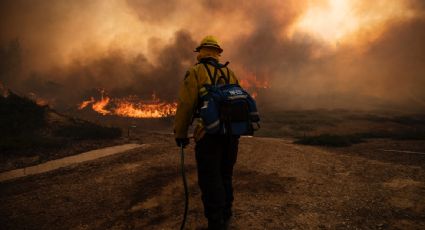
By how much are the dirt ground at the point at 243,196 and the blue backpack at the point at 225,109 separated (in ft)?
4.50

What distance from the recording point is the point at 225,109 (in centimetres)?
341

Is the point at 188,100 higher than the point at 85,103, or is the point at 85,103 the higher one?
the point at 85,103

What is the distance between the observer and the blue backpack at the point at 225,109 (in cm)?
331

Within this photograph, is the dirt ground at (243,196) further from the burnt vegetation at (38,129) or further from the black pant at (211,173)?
the burnt vegetation at (38,129)

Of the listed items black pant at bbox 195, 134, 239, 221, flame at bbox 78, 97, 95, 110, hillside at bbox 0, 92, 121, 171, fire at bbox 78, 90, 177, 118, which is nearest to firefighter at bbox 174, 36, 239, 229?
black pant at bbox 195, 134, 239, 221

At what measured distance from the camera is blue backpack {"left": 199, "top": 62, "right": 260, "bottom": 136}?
3.31 meters

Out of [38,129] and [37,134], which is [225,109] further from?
[38,129]

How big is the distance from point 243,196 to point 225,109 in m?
2.22

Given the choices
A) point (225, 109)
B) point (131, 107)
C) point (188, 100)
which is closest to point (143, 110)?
point (131, 107)

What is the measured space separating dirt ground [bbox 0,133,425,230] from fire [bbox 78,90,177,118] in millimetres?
22765

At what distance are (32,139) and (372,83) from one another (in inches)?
2277

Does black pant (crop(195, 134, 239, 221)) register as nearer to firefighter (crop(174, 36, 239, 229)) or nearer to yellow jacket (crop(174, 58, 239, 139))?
firefighter (crop(174, 36, 239, 229))

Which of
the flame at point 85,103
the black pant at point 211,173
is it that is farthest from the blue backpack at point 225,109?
the flame at point 85,103

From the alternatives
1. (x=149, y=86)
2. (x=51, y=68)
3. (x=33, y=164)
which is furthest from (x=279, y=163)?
(x=51, y=68)
